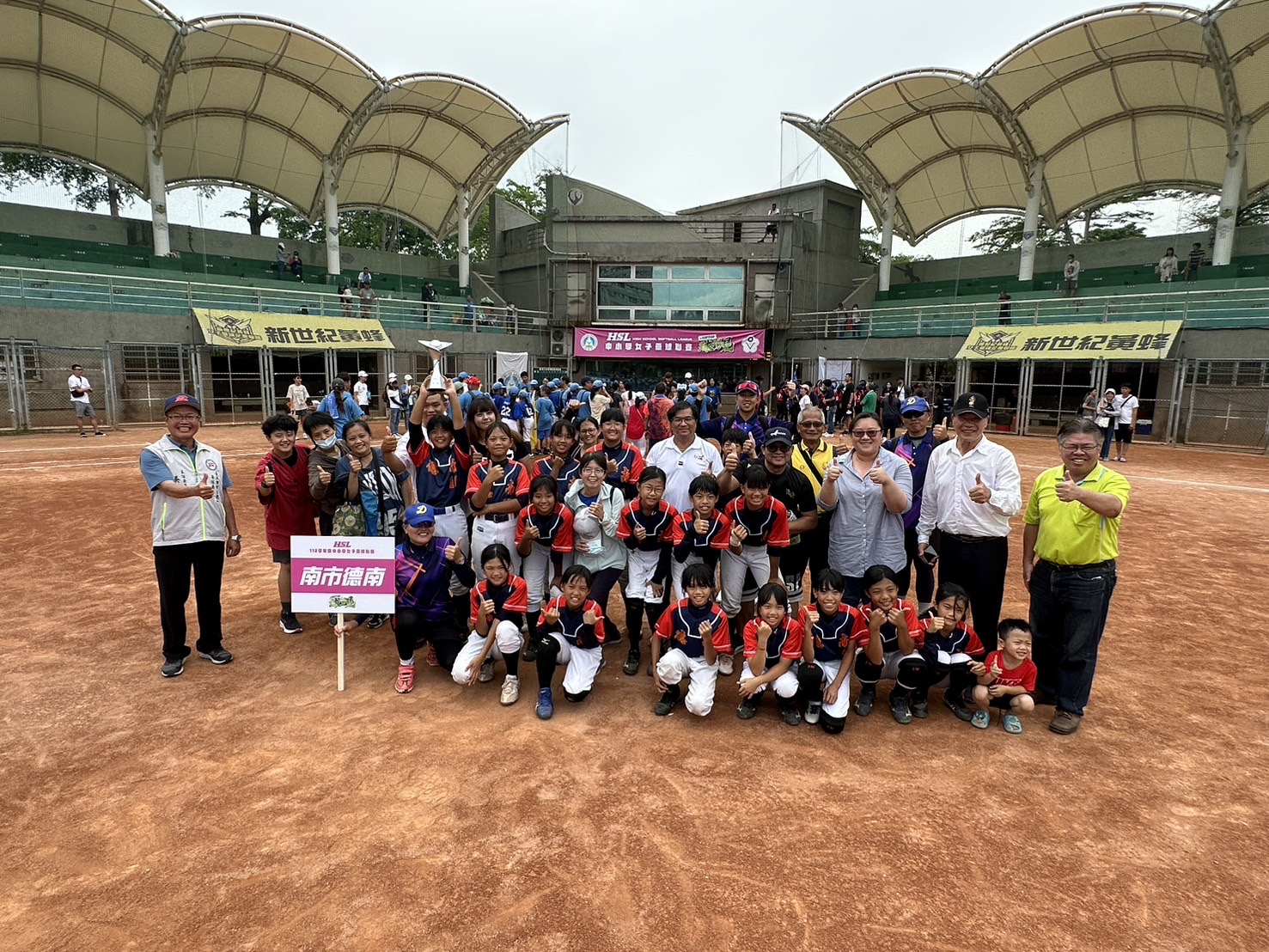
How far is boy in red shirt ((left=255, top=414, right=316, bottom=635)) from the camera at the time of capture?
5.06m

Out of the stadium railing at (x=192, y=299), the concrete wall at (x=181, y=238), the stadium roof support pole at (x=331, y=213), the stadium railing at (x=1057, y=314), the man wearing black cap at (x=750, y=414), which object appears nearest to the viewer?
the man wearing black cap at (x=750, y=414)

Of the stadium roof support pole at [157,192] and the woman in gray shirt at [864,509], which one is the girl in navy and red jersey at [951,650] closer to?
the woman in gray shirt at [864,509]

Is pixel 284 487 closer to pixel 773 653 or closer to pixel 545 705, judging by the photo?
pixel 545 705

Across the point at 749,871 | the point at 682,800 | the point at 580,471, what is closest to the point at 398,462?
the point at 580,471

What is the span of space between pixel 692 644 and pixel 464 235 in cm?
3475

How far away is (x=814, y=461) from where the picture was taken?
200 inches

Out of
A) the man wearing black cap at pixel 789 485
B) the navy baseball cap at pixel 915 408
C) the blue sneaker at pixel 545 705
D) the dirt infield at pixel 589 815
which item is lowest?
the dirt infield at pixel 589 815

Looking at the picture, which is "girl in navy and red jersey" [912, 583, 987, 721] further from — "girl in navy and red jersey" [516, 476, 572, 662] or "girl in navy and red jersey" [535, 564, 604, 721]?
"girl in navy and red jersey" [516, 476, 572, 662]

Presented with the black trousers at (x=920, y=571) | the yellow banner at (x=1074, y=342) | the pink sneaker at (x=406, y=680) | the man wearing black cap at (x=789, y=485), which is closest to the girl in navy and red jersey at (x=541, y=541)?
the pink sneaker at (x=406, y=680)

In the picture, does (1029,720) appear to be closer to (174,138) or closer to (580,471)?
(580,471)

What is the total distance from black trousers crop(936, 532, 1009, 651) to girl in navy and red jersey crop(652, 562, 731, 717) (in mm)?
1700

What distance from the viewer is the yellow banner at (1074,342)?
2008cm

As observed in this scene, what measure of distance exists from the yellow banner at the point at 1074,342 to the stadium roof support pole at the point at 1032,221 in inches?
315

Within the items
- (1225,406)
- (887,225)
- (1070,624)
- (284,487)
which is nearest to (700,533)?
(1070,624)
